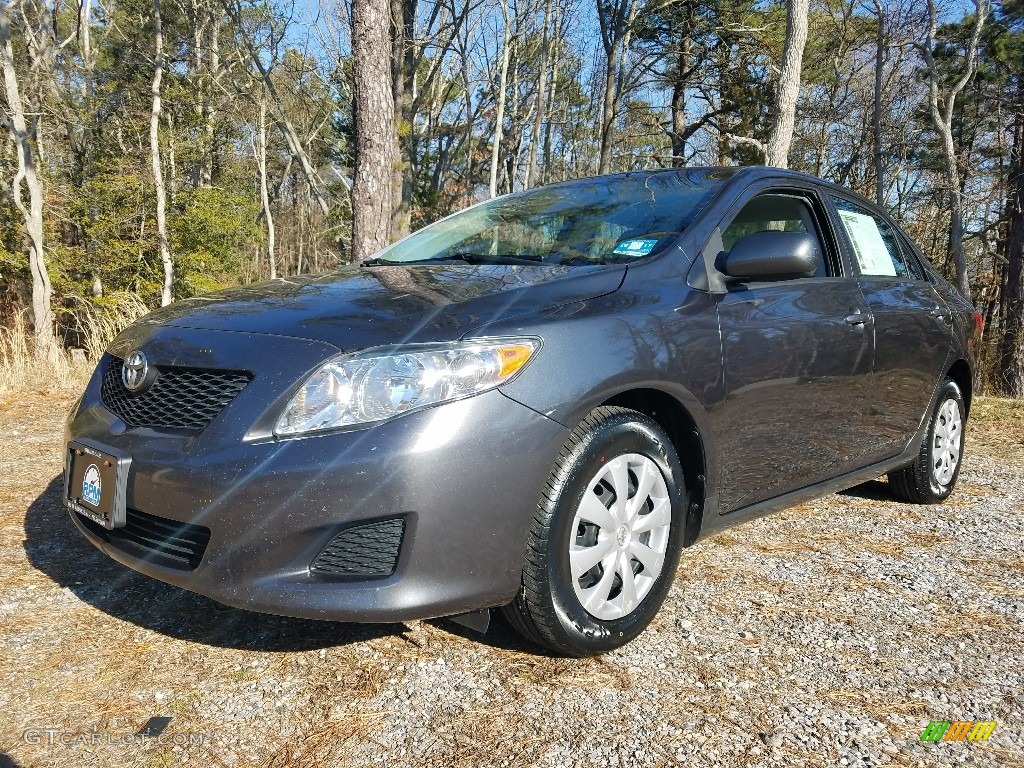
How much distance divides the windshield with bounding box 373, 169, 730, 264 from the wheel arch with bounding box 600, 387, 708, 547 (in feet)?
1.65

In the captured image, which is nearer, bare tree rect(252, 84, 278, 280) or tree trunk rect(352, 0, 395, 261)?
tree trunk rect(352, 0, 395, 261)

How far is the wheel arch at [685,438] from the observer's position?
2340 millimetres

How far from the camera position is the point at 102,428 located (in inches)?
87.4

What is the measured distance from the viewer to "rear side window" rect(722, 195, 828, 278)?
2826 mm

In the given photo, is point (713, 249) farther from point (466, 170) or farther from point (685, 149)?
point (466, 170)

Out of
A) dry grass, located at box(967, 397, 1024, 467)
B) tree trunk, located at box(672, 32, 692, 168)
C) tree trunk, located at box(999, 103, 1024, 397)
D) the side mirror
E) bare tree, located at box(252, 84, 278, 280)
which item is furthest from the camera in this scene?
bare tree, located at box(252, 84, 278, 280)

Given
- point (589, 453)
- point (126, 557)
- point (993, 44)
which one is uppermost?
point (993, 44)

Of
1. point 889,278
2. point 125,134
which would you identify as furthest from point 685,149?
point 889,278

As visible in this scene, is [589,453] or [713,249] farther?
[713,249]

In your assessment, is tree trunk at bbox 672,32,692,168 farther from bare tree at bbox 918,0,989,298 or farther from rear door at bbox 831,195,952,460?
rear door at bbox 831,195,952,460

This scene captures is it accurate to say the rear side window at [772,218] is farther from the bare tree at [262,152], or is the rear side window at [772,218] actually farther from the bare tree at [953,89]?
the bare tree at [262,152]

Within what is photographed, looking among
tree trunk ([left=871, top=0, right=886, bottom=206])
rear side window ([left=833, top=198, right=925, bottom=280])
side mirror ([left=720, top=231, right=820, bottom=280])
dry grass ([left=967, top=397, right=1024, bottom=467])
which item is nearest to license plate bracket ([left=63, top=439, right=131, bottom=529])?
side mirror ([left=720, top=231, right=820, bottom=280])

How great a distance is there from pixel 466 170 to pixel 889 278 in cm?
2969

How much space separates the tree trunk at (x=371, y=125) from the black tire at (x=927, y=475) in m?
5.24
